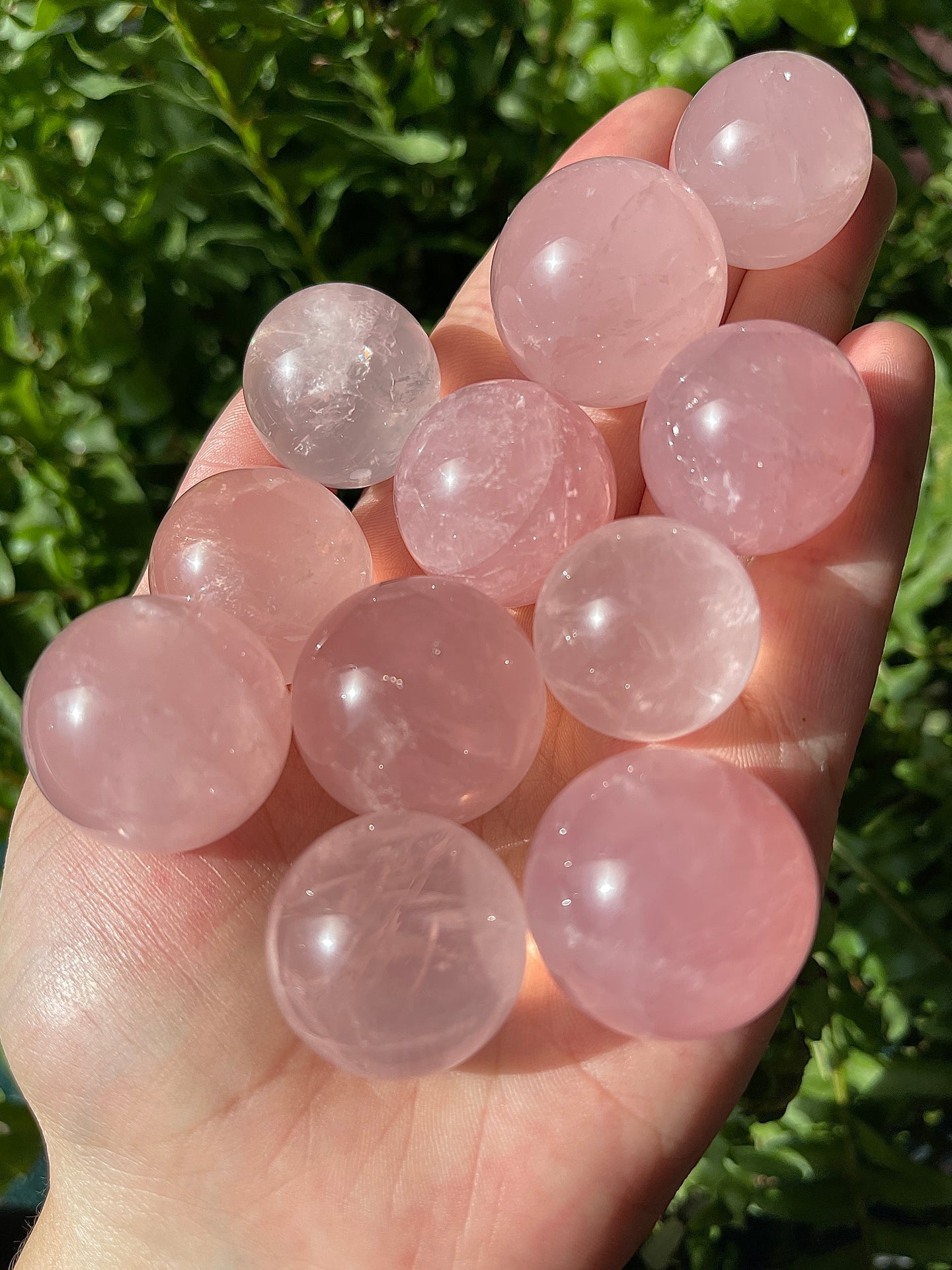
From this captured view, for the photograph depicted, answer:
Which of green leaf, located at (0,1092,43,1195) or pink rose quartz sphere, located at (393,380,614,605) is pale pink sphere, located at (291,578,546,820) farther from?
green leaf, located at (0,1092,43,1195)

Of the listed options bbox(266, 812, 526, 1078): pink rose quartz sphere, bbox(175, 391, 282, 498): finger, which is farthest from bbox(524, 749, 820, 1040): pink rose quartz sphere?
bbox(175, 391, 282, 498): finger

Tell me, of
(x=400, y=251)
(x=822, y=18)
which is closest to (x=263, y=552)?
(x=400, y=251)

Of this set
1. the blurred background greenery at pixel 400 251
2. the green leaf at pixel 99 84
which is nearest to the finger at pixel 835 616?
the blurred background greenery at pixel 400 251

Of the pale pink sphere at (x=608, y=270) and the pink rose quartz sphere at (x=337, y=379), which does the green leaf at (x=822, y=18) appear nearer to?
the pale pink sphere at (x=608, y=270)

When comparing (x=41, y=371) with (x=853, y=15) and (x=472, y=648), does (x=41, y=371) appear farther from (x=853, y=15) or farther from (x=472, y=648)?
(x=853, y=15)

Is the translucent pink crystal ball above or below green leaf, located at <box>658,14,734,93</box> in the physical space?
below

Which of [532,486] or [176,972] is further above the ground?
[532,486]

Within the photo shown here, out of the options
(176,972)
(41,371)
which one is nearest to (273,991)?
(176,972)
